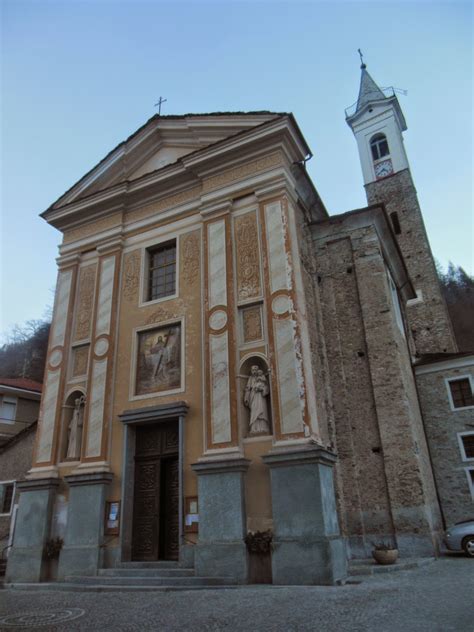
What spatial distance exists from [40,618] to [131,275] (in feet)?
30.6

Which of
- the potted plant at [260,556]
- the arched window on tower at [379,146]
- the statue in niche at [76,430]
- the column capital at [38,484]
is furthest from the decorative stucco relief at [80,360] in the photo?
the arched window on tower at [379,146]

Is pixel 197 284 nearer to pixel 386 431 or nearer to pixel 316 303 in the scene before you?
pixel 316 303

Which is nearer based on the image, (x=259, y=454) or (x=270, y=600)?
(x=270, y=600)

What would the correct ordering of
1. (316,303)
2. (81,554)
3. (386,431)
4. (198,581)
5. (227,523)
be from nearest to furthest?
(198,581)
(227,523)
(81,554)
(386,431)
(316,303)

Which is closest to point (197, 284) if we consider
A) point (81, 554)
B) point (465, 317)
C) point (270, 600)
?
point (81, 554)

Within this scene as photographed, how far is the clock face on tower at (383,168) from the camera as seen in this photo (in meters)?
32.0

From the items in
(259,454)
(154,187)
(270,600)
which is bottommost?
(270,600)

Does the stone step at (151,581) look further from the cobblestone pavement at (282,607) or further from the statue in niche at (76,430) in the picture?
the statue in niche at (76,430)

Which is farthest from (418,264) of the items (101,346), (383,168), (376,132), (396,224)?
(101,346)

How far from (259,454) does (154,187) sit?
852 cm

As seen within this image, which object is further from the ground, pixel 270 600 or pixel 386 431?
pixel 386 431

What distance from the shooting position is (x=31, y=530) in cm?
1160

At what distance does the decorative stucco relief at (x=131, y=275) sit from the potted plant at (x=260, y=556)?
723cm

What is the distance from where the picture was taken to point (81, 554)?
10758 millimetres
